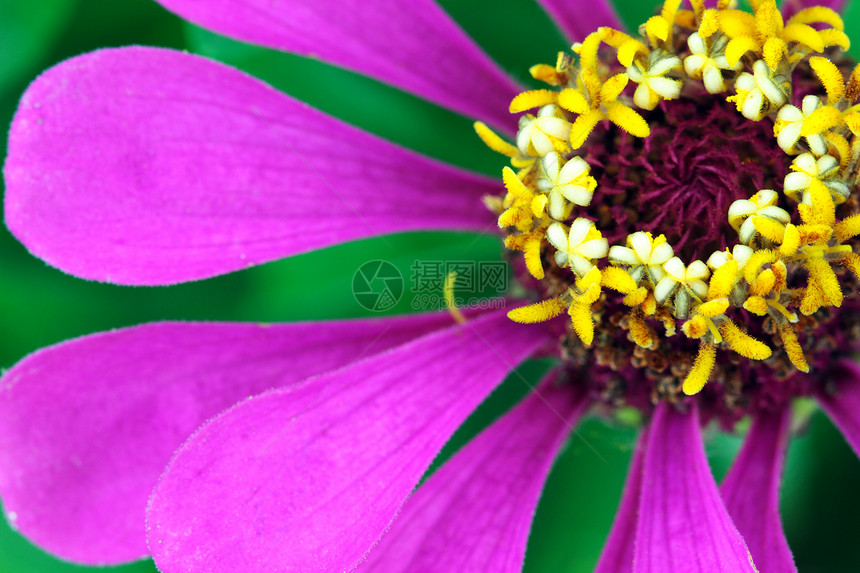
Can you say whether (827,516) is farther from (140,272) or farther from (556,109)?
(140,272)

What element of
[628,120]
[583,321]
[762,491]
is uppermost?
[628,120]

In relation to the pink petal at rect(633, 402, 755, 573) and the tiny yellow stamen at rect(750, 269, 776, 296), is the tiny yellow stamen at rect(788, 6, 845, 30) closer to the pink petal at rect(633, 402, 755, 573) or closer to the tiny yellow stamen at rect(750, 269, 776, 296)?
the tiny yellow stamen at rect(750, 269, 776, 296)

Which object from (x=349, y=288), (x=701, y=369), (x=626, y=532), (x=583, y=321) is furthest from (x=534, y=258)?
(x=349, y=288)

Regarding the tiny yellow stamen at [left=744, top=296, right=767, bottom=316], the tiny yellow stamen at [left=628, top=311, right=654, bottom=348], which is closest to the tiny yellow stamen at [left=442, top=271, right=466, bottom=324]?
the tiny yellow stamen at [left=628, top=311, right=654, bottom=348]

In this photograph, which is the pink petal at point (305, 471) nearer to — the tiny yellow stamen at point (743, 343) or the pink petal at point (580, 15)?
the tiny yellow stamen at point (743, 343)

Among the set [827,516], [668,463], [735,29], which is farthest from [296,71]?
[827,516]

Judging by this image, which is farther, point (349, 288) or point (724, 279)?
point (349, 288)

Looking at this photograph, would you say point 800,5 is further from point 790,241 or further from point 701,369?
point 701,369
